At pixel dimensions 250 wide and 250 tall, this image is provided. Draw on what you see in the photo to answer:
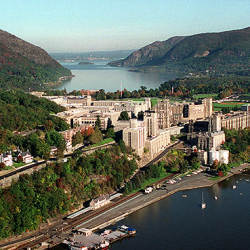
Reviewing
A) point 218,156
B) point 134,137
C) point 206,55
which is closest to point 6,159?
point 134,137

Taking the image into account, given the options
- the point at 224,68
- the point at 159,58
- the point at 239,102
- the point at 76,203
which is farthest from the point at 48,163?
the point at 159,58

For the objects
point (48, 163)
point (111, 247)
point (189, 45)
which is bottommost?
point (111, 247)

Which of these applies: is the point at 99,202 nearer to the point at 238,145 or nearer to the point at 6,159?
the point at 6,159

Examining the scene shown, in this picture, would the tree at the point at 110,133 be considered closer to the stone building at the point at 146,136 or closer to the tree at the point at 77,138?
the stone building at the point at 146,136

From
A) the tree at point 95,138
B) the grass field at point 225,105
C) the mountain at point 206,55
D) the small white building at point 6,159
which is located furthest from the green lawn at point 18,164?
the mountain at point 206,55

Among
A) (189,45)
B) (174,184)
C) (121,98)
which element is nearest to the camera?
(174,184)

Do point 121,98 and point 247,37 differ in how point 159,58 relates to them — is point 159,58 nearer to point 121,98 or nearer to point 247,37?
point 247,37
